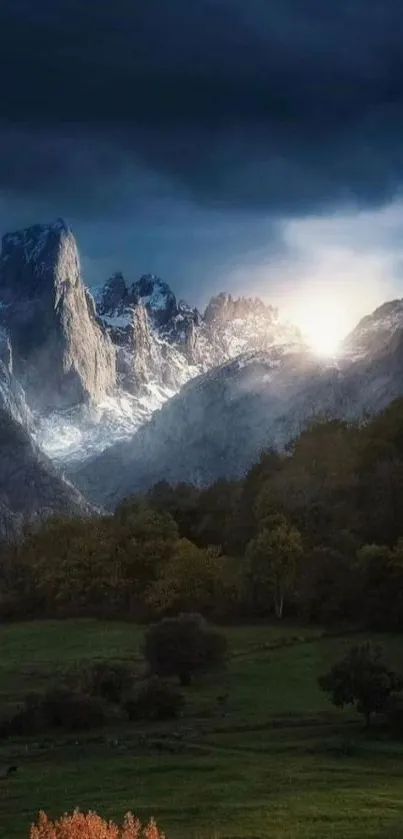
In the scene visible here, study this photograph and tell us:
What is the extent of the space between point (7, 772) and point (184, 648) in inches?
990

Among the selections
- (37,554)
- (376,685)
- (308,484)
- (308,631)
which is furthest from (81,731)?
(37,554)

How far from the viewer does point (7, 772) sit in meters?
41.1

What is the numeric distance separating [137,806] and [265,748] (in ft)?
36.9

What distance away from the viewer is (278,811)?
1254 inches

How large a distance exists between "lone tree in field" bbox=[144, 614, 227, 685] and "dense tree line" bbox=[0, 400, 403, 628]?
57.4ft

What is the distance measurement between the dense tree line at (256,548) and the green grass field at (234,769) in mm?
20090

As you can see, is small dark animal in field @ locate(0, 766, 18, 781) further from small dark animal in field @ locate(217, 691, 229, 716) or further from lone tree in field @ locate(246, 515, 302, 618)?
lone tree in field @ locate(246, 515, 302, 618)

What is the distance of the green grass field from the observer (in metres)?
31.0

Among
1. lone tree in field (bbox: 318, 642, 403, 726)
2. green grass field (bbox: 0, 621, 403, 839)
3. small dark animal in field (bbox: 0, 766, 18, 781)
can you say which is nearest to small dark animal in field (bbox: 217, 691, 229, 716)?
green grass field (bbox: 0, 621, 403, 839)

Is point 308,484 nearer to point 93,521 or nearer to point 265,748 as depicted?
point 93,521

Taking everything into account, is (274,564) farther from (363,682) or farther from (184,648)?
(363,682)

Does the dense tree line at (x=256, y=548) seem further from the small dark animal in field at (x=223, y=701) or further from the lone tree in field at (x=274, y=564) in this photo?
the small dark animal in field at (x=223, y=701)

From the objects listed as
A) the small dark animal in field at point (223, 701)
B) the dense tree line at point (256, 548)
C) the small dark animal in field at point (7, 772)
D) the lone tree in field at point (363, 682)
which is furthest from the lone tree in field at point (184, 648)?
the small dark animal in field at point (7, 772)

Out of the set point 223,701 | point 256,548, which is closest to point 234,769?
point 223,701
